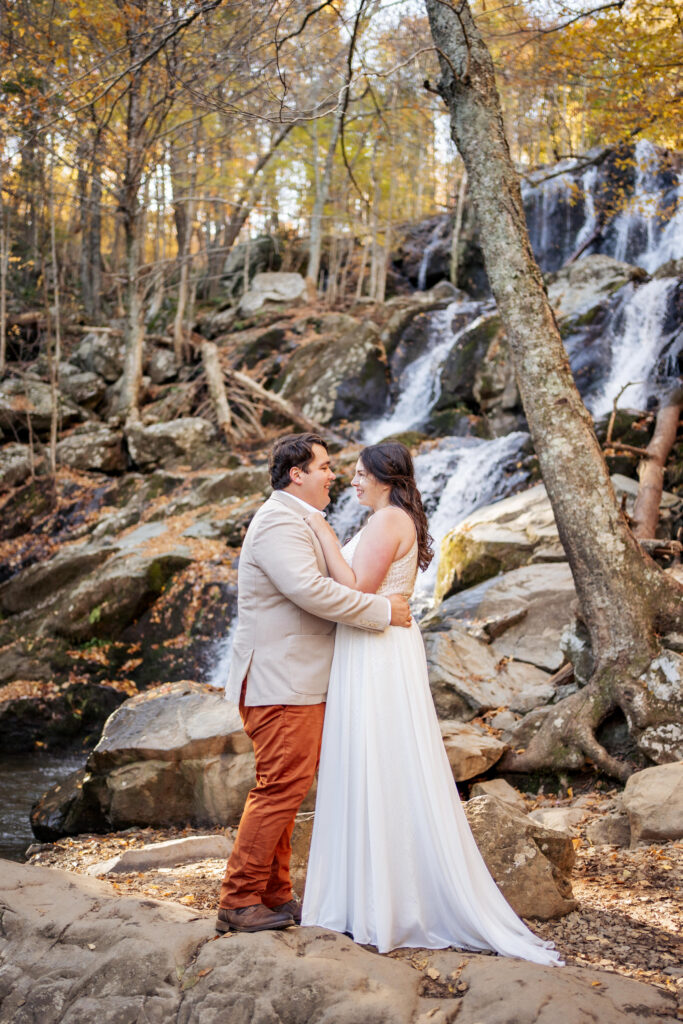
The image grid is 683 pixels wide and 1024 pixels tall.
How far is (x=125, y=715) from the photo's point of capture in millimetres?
6730

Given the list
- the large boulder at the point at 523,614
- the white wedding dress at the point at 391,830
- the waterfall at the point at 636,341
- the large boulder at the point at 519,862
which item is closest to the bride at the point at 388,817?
the white wedding dress at the point at 391,830

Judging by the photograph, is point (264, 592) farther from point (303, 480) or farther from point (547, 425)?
point (547, 425)

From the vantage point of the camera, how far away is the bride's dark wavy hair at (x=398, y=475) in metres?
3.48

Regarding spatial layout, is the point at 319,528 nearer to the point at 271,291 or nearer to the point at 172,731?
the point at 172,731

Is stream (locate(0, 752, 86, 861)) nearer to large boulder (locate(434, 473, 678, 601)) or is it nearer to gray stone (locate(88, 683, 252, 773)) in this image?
gray stone (locate(88, 683, 252, 773))

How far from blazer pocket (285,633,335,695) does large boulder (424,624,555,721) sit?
3882 millimetres

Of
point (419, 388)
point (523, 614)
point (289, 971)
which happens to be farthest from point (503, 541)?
point (419, 388)

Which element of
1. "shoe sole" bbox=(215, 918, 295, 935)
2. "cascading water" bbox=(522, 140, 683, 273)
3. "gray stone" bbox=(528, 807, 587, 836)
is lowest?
"gray stone" bbox=(528, 807, 587, 836)

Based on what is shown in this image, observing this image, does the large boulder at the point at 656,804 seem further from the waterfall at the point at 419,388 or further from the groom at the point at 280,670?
the waterfall at the point at 419,388

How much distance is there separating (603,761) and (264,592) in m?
3.42

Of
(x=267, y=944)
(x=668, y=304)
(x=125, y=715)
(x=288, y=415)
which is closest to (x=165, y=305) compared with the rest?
(x=288, y=415)

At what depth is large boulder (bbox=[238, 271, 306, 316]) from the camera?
23.1 meters

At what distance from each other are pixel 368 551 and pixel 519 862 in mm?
1703

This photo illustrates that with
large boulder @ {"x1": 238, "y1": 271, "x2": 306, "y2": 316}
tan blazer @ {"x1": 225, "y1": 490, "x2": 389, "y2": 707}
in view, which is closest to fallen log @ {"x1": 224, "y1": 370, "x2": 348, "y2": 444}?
large boulder @ {"x1": 238, "y1": 271, "x2": 306, "y2": 316}
